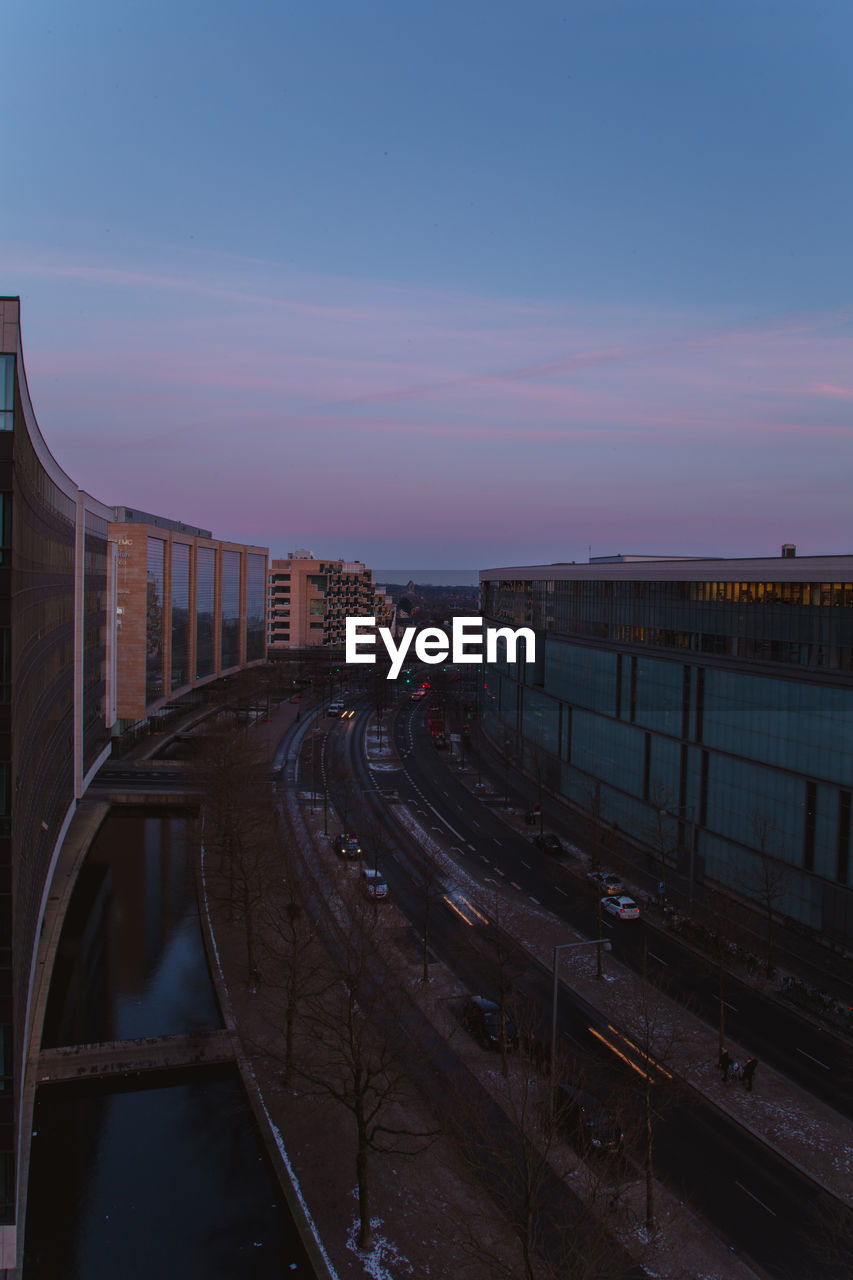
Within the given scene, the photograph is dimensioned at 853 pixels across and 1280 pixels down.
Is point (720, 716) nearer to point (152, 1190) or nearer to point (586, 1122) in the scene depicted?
point (586, 1122)

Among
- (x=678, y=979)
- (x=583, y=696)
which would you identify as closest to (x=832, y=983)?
(x=678, y=979)

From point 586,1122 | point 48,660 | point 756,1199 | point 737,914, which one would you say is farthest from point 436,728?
point 756,1199

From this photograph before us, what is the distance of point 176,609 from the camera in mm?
78938

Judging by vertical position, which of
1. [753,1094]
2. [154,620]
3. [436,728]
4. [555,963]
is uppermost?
[154,620]

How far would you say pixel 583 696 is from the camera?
5391 cm

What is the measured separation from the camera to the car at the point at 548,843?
44750 millimetres

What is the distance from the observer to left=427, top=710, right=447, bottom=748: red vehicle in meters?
76.7

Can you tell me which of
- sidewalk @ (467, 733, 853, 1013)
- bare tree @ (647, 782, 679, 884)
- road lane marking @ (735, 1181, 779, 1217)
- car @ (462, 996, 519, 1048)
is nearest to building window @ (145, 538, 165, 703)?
sidewalk @ (467, 733, 853, 1013)

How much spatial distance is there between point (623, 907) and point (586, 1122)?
16345mm

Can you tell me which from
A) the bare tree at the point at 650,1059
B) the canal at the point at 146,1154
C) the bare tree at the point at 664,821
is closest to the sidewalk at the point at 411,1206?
the bare tree at the point at 650,1059

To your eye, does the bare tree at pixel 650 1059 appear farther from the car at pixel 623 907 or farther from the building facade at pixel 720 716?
the building facade at pixel 720 716

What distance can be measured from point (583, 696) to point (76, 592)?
31.0 meters

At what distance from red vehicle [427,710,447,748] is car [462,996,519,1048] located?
4896 centimetres

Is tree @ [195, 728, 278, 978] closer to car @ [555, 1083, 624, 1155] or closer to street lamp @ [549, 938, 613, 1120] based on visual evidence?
street lamp @ [549, 938, 613, 1120]
